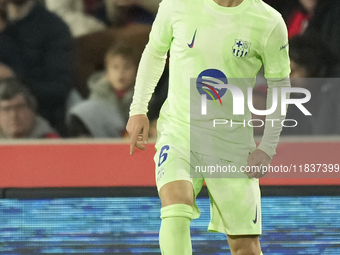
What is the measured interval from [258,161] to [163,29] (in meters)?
0.53

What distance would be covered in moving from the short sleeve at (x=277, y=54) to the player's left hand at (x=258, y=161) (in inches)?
10.1

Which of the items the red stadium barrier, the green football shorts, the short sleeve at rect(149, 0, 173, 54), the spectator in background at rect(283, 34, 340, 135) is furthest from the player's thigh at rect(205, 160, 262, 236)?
the spectator in background at rect(283, 34, 340, 135)

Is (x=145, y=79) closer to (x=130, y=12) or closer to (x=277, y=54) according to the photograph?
(x=277, y=54)

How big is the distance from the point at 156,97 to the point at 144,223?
2.25 ft

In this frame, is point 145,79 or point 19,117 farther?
point 19,117

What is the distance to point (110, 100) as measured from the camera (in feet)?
9.48

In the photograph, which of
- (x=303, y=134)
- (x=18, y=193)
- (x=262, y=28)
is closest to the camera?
(x=262, y=28)

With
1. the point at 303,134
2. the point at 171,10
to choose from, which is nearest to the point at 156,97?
the point at 303,134

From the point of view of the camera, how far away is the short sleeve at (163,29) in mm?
1947

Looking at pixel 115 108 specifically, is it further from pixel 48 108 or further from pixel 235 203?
pixel 235 203

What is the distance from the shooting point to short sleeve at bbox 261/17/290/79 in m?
1.93

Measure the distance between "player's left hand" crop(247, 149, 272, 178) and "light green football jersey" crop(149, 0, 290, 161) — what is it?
0.04 m

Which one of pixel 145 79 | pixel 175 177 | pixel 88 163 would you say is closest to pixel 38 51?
pixel 88 163

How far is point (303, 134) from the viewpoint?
2.77 metres
